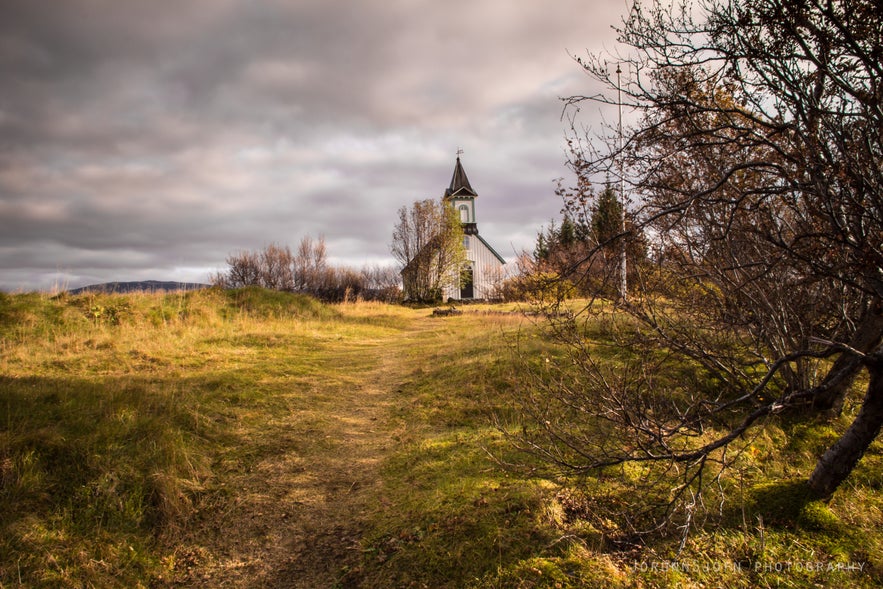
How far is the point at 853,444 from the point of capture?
3.21 meters

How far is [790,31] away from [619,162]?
1407 millimetres

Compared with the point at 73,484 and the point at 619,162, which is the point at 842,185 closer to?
the point at 619,162

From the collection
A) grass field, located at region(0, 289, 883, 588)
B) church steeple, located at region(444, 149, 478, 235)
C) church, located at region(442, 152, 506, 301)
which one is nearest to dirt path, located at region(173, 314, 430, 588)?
grass field, located at region(0, 289, 883, 588)

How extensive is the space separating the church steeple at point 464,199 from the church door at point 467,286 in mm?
4070

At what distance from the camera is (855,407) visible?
5473 millimetres

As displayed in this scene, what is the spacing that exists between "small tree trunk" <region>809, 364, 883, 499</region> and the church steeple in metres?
37.0

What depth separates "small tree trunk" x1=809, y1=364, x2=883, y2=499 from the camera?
3.06 meters

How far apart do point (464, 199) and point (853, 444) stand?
1524 inches

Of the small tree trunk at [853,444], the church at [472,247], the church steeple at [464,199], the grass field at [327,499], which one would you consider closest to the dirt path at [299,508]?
the grass field at [327,499]

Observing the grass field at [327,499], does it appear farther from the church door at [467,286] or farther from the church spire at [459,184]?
the church spire at [459,184]

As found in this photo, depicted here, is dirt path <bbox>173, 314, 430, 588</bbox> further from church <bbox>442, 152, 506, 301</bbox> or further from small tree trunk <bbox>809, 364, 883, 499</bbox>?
church <bbox>442, 152, 506, 301</bbox>

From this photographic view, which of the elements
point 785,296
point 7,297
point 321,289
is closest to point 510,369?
point 785,296

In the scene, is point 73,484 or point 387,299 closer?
point 73,484

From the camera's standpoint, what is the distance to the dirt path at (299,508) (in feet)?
11.0
